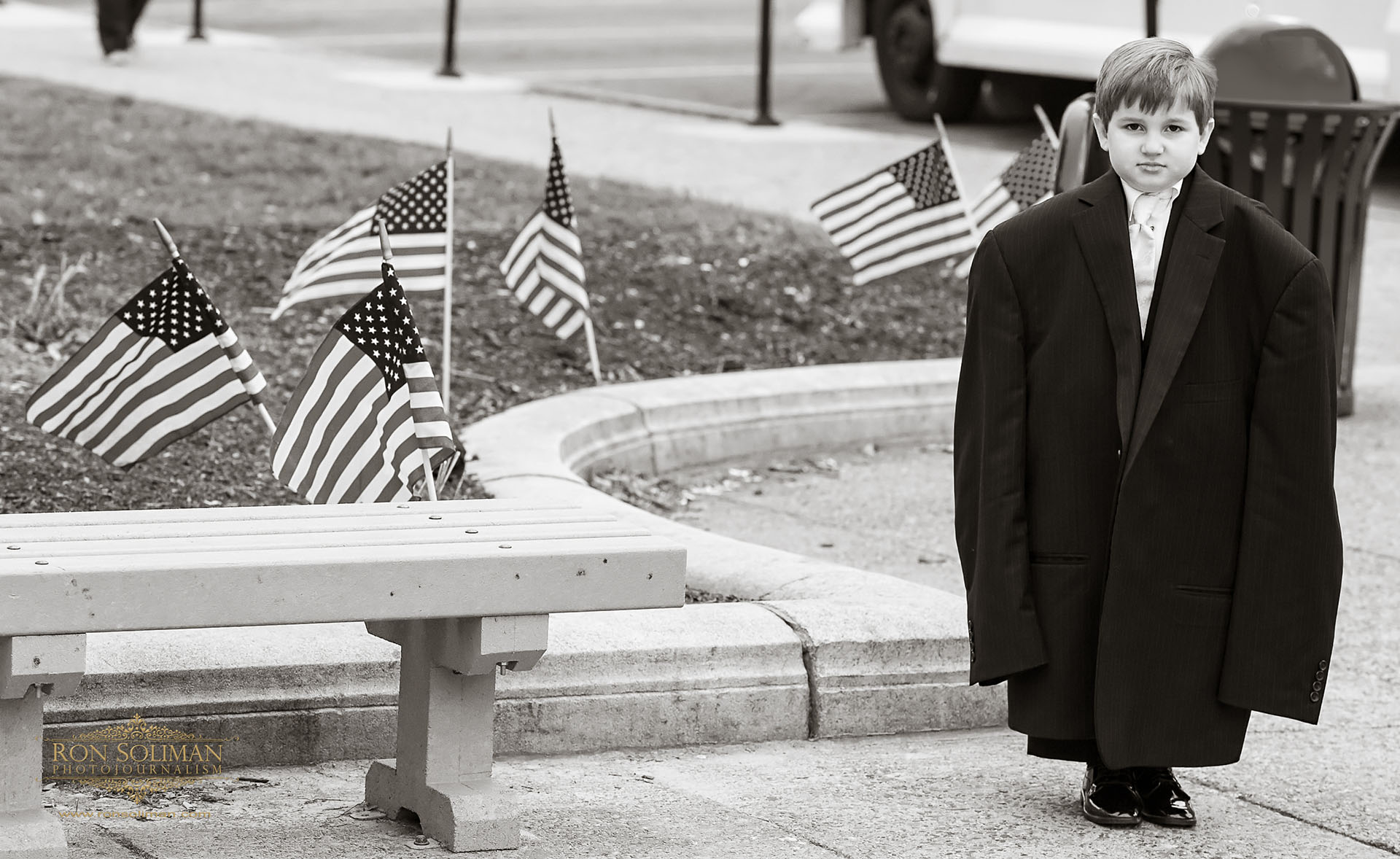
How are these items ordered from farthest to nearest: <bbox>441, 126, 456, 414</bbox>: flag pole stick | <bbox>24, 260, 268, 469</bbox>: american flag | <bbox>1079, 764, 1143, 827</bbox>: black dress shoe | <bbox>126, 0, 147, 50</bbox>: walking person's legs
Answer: <bbox>126, 0, 147, 50</bbox>: walking person's legs → <bbox>441, 126, 456, 414</bbox>: flag pole stick → <bbox>24, 260, 268, 469</bbox>: american flag → <bbox>1079, 764, 1143, 827</bbox>: black dress shoe

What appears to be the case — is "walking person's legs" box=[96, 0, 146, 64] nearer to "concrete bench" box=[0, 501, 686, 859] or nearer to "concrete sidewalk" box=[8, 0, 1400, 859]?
"concrete sidewalk" box=[8, 0, 1400, 859]

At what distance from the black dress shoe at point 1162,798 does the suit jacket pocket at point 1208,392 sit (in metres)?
0.72

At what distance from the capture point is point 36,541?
3623 millimetres

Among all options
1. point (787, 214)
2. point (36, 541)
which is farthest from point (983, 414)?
point (787, 214)

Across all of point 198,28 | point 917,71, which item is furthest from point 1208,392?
point 198,28

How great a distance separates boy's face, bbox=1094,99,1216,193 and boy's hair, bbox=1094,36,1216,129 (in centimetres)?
1

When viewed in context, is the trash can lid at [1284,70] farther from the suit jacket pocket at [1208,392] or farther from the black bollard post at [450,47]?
the black bollard post at [450,47]

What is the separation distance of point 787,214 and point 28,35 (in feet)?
34.6

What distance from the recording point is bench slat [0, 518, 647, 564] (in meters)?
3.56

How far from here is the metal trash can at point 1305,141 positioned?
25.4ft

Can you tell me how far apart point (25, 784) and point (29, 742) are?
0.23ft

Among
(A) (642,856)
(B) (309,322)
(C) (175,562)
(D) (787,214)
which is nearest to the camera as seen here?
(C) (175,562)

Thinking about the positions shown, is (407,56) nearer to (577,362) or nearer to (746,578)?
(577,362)

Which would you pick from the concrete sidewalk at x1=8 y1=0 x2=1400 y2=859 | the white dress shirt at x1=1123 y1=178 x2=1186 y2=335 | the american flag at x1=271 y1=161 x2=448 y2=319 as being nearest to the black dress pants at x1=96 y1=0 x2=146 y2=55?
the american flag at x1=271 y1=161 x2=448 y2=319
